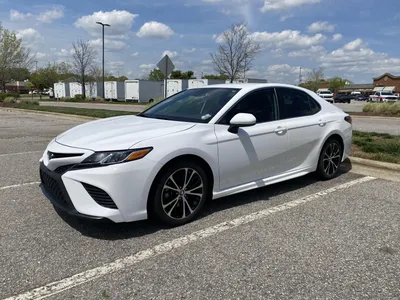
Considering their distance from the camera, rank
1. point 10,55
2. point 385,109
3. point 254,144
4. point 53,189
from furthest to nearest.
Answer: point 10,55 < point 385,109 < point 254,144 < point 53,189

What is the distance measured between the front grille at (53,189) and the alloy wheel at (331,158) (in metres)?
3.78

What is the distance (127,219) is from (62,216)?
3.38ft

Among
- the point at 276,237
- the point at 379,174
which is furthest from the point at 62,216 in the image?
the point at 379,174

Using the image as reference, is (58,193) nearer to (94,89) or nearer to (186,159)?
(186,159)

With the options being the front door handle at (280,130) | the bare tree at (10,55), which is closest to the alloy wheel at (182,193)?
the front door handle at (280,130)

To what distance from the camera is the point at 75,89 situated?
53.2 metres

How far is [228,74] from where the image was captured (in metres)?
30.0

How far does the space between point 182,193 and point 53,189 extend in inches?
51.0

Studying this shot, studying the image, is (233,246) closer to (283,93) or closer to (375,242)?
(375,242)

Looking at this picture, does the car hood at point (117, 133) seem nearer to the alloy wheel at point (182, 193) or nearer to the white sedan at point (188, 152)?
the white sedan at point (188, 152)

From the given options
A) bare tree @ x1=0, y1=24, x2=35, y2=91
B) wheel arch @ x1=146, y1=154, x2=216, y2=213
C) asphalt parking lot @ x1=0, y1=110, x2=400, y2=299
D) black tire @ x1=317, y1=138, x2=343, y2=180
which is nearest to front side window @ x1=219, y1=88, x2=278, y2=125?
wheel arch @ x1=146, y1=154, x2=216, y2=213

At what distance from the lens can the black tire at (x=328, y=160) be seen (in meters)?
5.22

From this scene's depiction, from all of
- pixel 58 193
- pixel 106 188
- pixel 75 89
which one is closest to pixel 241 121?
pixel 106 188

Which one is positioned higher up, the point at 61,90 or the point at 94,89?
the point at 94,89
